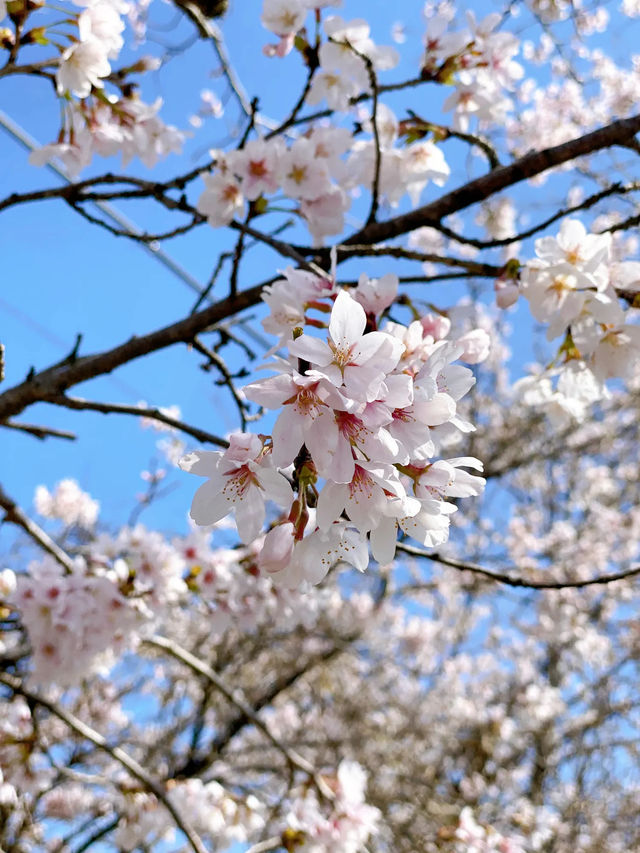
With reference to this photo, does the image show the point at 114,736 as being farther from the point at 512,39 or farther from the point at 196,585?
the point at 512,39

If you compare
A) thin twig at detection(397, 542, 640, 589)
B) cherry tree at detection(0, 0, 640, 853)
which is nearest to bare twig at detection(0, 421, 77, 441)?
cherry tree at detection(0, 0, 640, 853)

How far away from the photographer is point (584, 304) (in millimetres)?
1156

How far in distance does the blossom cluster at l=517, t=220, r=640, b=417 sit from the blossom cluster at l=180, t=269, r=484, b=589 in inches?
18.2

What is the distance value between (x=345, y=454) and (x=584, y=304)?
0.71 m

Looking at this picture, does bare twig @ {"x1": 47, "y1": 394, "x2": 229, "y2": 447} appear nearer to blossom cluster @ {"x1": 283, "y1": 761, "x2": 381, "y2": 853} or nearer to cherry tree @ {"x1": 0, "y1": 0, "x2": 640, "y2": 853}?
cherry tree @ {"x1": 0, "y1": 0, "x2": 640, "y2": 853}

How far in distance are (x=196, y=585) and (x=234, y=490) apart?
1.40 metres

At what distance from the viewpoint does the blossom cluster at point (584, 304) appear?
111cm

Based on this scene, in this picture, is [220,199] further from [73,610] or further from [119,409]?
[73,610]

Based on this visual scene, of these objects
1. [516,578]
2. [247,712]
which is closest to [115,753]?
[247,712]

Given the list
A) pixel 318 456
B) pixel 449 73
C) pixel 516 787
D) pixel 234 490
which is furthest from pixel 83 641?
pixel 516 787

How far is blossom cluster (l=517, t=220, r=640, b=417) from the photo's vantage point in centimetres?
111

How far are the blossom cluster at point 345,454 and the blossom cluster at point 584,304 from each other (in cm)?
46

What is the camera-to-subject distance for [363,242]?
150 cm

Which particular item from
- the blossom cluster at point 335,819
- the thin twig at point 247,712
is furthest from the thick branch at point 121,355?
the blossom cluster at point 335,819
